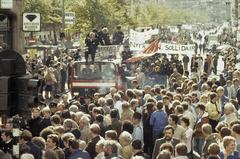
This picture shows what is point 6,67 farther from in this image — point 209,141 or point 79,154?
point 209,141

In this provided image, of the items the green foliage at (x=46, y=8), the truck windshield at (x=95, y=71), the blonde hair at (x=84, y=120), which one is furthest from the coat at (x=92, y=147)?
the green foliage at (x=46, y=8)

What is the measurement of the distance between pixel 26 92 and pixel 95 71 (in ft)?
56.8

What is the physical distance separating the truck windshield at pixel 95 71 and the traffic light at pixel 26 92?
55.2 ft

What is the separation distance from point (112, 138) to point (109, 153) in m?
0.72

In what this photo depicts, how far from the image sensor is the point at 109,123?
50.0ft

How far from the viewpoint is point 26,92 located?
10156 millimetres

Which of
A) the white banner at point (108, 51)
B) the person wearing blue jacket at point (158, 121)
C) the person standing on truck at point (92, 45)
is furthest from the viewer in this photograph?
the white banner at point (108, 51)

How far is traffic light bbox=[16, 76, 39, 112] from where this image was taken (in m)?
10.1

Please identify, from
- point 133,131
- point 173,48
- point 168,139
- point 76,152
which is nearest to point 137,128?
point 133,131

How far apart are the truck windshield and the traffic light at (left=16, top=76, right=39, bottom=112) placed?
16.8m

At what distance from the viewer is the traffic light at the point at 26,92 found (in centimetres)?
1011

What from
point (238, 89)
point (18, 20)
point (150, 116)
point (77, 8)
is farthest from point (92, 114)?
point (77, 8)

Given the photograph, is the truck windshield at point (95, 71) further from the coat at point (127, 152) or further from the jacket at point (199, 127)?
the coat at point (127, 152)

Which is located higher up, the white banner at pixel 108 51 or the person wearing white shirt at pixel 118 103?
the white banner at pixel 108 51
